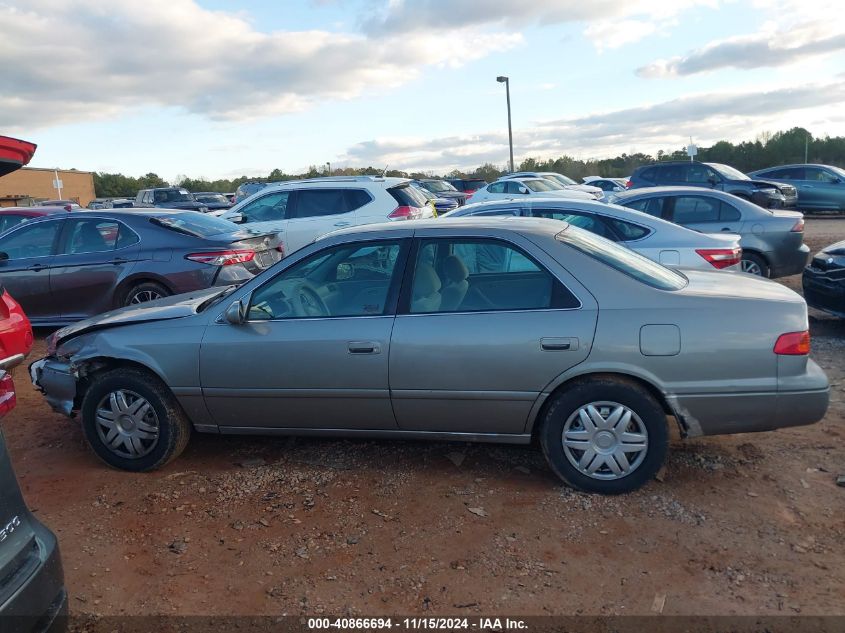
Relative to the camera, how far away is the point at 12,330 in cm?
519

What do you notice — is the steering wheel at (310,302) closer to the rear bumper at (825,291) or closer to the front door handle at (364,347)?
the front door handle at (364,347)

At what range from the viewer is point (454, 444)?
476 centimetres

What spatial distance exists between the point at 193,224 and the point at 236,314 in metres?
4.47

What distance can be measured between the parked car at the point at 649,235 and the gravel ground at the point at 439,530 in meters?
2.84

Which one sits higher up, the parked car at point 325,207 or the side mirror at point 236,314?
the parked car at point 325,207

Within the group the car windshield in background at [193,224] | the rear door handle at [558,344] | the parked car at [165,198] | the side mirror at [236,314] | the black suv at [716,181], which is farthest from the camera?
the parked car at [165,198]

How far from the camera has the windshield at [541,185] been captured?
2027cm

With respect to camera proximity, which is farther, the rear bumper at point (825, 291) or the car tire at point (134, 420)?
the rear bumper at point (825, 291)

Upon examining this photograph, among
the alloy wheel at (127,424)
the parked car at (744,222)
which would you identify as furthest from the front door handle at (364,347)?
the parked car at (744,222)

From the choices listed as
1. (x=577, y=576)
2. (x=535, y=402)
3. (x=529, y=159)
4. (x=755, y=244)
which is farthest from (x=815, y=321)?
(x=529, y=159)

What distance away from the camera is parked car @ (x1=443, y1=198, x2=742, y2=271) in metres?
7.33

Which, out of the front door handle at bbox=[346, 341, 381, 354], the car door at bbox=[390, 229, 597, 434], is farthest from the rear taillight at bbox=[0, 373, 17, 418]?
the car door at bbox=[390, 229, 597, 434]

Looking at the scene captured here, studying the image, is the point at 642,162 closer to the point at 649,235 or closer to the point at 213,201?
the point at 213,201

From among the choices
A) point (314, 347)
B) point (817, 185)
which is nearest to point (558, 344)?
point (314, 347)
